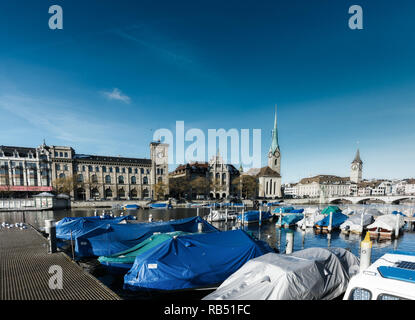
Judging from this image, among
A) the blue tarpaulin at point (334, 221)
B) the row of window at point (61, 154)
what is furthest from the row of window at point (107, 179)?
the blue tarpaulin at point (334, 221)

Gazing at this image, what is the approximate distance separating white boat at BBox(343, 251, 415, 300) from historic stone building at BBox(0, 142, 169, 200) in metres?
77.5

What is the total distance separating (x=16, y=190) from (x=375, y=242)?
92.2 metres

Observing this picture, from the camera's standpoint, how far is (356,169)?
523ft

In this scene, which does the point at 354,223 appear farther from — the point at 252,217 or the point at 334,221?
the point at 252,217

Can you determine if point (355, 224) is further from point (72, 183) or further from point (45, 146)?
point (45, 146)

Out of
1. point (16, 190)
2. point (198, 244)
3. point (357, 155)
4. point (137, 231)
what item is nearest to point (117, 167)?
point (16, 190)

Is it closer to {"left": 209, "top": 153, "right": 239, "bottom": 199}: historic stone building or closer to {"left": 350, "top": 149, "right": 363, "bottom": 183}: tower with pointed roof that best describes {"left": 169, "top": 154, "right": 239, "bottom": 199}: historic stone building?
{"left": 209, "top": 153, "right": 239, "bottom": 199}: historic stone building

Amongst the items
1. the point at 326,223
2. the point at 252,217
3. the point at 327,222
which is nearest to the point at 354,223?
the point at 327,222

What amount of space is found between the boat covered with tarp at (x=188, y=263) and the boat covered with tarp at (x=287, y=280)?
3.09m

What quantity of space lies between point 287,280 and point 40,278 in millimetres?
12389

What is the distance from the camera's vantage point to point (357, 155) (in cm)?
16262

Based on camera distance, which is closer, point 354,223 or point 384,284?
point 384,284

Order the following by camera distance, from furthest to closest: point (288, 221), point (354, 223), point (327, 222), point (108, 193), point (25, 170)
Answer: point (108, 193) → point (25, 170) → point (288, 221) → point (327, 222) → point (354, 223)

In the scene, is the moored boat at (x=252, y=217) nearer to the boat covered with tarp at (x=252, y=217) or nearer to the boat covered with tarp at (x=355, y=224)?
the boat covered with tarp at (x=252, y=217)
